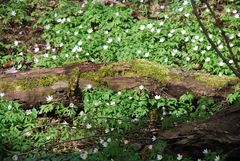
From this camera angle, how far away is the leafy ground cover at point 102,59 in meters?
4.48

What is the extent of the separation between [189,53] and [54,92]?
2194 millimetres

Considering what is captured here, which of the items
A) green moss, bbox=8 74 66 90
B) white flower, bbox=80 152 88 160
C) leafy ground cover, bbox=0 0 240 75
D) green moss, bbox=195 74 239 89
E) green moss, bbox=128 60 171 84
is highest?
leafy ground cover, bbox=0 0 240 75

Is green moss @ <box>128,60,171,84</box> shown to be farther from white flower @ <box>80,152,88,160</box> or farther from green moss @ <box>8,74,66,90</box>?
white flower @ <box>80,152,88,160</box>

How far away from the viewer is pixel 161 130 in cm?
456

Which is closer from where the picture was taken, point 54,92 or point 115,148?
point 115,148

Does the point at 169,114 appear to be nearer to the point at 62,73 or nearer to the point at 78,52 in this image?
the point at 62,73

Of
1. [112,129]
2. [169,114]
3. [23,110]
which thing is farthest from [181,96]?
[23,110]

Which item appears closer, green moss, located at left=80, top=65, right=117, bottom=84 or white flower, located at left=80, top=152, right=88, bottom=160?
white flower, located at left=80, top=152, right=88, bottom=160

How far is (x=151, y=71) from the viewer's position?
537 centimetres

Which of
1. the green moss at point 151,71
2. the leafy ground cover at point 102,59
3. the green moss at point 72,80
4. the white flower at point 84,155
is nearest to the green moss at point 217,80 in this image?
the leafy ground cover at point 102,59

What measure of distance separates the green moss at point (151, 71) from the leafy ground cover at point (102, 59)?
10.3 inches

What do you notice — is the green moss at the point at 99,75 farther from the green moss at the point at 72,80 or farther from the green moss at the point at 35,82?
the green moss at the point at 35,82

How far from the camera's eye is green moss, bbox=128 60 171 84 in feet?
17.3

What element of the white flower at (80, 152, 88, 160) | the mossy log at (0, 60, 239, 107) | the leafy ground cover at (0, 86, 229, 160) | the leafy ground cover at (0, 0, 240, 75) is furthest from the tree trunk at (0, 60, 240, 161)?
the white flower at (80, 152, 88, 160)
